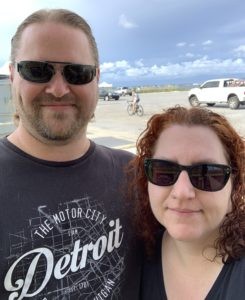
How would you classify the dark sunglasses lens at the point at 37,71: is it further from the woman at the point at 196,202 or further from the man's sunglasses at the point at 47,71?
the woman at the point at 196,202

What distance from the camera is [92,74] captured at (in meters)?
1.92

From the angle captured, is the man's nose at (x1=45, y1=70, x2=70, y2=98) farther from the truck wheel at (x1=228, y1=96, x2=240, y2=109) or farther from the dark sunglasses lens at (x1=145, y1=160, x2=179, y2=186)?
the truck wheel at (x1=228, y1=96, x2=240, y2=109)

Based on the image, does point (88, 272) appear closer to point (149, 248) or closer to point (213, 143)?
point (149, 248)

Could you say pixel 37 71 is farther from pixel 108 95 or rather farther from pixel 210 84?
pixel 108 95

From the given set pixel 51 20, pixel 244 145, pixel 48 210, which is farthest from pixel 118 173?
pixel 51 20

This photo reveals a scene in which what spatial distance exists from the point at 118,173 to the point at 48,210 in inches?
20.0

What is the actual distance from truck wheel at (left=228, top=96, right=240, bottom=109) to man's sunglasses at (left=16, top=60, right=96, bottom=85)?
64.2 ft

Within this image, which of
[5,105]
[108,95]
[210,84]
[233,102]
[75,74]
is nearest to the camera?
[75,74]

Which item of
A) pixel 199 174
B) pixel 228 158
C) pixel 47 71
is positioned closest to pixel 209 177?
pixel 199 174

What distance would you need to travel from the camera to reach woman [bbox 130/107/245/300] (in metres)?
1.57

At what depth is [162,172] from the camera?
1644mm

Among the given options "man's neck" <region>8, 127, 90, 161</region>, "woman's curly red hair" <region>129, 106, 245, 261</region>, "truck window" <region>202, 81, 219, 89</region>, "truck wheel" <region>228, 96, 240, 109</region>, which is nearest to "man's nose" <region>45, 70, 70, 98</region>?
"man's neck" <region>8, 127, 90, 161</region>

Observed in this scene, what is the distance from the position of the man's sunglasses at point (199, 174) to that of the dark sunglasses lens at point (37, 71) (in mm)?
694

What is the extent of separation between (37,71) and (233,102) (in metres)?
20.0
